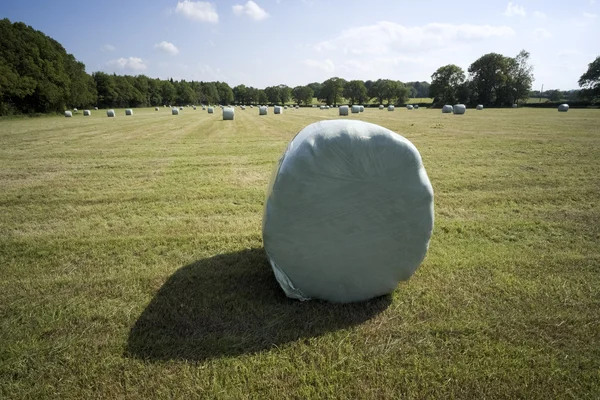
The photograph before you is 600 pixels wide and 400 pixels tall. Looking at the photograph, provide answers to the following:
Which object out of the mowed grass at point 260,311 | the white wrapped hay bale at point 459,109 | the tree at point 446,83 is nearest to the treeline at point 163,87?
the tree at point 446,83

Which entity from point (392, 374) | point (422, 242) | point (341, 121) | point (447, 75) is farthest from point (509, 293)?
point (447, 75)

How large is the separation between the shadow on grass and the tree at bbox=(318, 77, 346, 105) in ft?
391

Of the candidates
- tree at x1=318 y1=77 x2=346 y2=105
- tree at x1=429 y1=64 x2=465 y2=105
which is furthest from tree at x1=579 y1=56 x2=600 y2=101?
tree at x1=318 y1=77 x2=346 y2=105

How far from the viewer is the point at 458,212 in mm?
6633

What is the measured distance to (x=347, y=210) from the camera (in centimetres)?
335

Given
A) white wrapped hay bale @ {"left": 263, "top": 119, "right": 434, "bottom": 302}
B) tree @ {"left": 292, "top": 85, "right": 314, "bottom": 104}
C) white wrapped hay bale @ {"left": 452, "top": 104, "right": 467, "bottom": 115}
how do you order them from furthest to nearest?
tree @ {"left": 292, "top": 85, "right": 314, "bottom": 104} → white wrapped hay bale @ {"left": 452, "top": 104, "right": 467, "bottom": 115} → white wrapped hay bale @ {"left": 263, "top": 119, "right": 434, "bottom": 302}

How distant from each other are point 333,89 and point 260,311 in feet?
394

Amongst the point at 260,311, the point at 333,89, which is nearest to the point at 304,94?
the point at 333,89

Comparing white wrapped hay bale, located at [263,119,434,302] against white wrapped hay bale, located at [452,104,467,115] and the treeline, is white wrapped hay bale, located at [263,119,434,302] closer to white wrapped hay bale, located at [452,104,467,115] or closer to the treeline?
white wrapped hay bale, located at [452,104,467,115]

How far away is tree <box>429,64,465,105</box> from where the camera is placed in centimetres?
8538

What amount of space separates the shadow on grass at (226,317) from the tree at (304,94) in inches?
5107

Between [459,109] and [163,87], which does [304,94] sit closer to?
[163,87]

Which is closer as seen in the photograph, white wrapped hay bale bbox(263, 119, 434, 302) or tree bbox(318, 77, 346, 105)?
white wrapped hay bale bbox(263, 119, 434, 302)

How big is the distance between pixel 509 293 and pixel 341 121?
294cm
